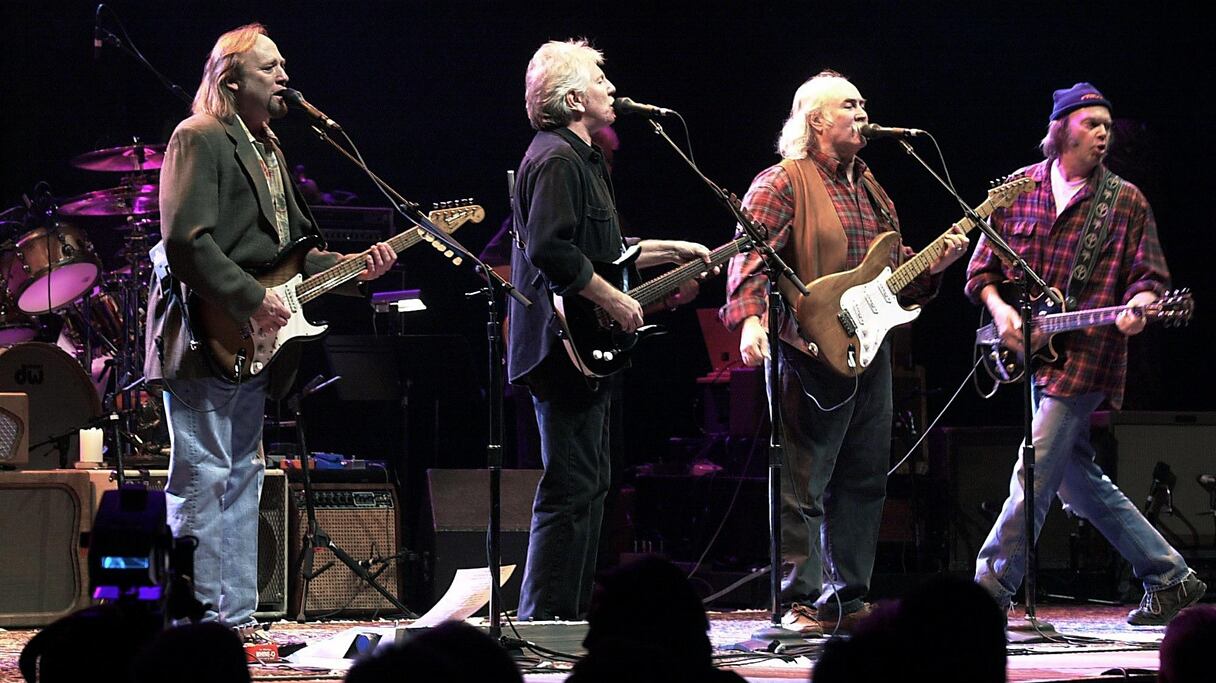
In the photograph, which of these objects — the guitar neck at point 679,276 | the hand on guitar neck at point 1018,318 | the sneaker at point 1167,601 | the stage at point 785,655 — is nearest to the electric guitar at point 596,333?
the guitar neck at point 679,276

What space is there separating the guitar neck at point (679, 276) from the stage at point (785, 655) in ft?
4.11

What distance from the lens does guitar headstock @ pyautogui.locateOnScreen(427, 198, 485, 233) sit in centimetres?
584

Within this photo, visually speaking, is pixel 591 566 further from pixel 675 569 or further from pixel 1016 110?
pixel 1016 110

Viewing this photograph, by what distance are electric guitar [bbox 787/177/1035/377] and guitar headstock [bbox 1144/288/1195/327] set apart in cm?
112

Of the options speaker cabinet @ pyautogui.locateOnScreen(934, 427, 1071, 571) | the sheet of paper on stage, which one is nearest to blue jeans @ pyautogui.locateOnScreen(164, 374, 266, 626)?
the sheet of paper on stage

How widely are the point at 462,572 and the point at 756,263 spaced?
1697mm

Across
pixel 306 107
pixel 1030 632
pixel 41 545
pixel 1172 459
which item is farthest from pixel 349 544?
pixel 1172 459

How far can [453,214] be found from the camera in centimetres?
589

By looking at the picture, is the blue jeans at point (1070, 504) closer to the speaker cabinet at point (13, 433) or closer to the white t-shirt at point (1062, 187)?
the white t-shirt at point (1062, 187)

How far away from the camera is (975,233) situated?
33.1 feet

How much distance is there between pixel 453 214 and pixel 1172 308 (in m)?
3.16

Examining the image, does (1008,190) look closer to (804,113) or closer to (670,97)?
(804,113)

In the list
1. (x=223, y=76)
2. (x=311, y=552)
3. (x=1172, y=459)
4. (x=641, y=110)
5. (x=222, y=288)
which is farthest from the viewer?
(x=1172, y=459)

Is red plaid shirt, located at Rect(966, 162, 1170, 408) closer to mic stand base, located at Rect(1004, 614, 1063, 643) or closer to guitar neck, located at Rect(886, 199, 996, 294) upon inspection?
guitar neck, located at Rect(886, 199, 996, 294)
